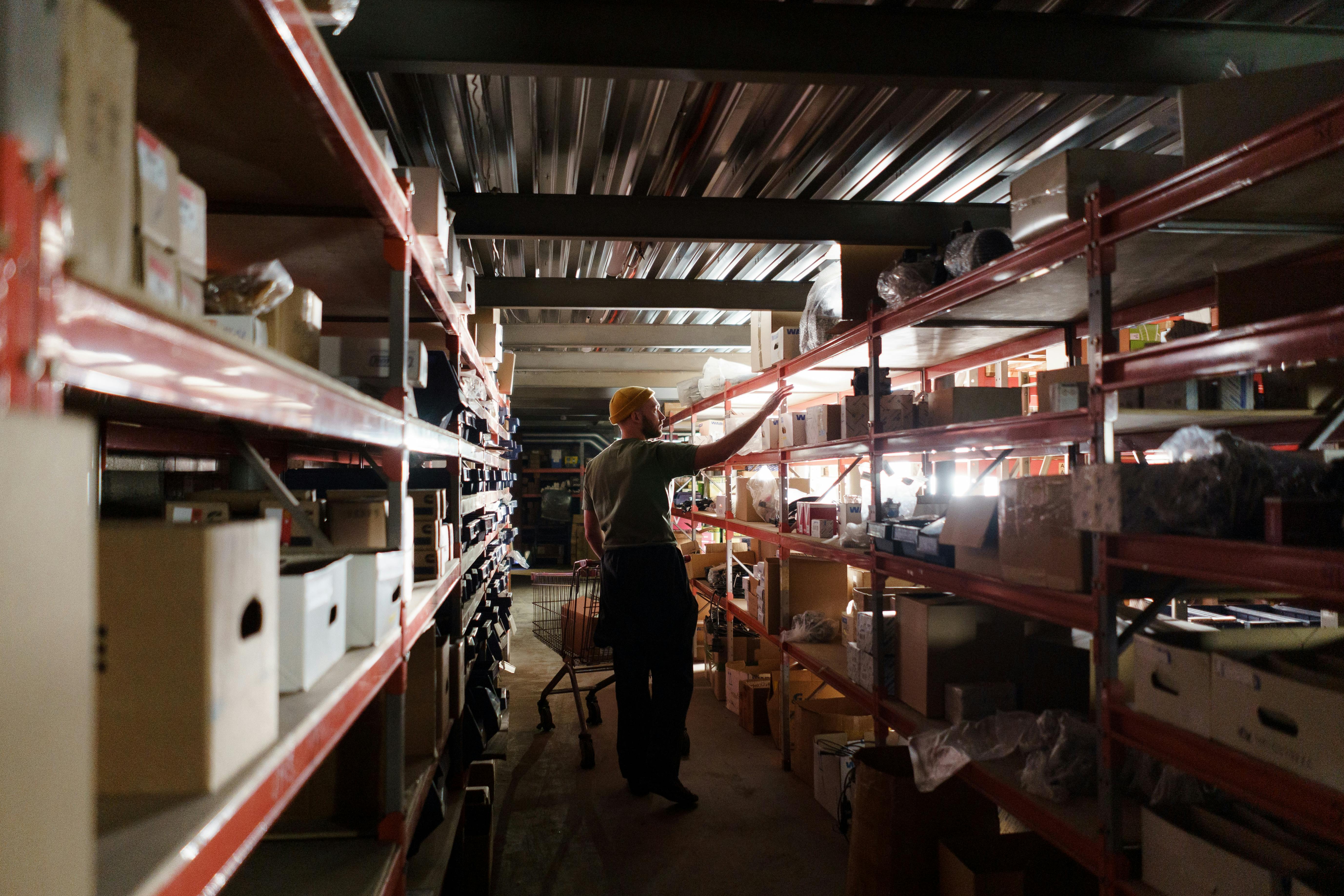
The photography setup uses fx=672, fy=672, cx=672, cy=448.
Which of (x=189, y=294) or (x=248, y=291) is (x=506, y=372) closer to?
(x=248, y=291)

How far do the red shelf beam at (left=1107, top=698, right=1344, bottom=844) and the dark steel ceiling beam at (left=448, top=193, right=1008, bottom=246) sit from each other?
7.79 feet

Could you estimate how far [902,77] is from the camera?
7.49 ft

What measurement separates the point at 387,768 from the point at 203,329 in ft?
4.49

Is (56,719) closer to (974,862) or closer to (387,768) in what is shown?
(387,768)

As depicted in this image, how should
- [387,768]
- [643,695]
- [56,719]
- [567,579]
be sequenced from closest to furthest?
[56,719], [387,768], [643,695], [567,579]

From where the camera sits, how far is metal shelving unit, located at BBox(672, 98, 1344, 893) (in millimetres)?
1343

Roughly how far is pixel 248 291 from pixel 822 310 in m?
2.89

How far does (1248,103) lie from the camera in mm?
1688

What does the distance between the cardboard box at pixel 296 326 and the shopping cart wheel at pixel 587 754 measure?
3296 mm

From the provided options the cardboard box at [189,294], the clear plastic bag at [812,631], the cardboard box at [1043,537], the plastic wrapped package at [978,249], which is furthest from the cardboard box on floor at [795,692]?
the cardboard box at [189,294]

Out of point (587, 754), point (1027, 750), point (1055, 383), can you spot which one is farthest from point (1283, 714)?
point (587, 754)

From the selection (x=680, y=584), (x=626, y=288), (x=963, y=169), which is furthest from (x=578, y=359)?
(x=963, y=169)

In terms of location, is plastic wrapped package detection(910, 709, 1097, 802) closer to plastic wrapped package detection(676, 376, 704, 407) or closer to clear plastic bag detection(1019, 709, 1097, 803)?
clear plastic bag detection(1019, 709, 1097, 803)

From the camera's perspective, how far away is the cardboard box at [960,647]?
2.76 metres
